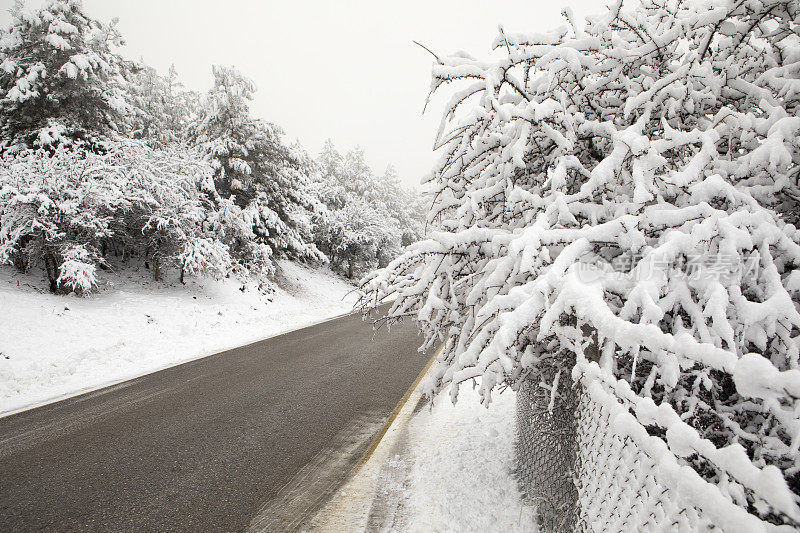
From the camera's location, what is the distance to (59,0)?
42.7 ft

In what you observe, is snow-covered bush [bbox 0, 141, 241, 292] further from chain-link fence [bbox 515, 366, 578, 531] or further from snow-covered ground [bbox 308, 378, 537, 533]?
chain-link fence [bbox 515, 366, 578, 531]

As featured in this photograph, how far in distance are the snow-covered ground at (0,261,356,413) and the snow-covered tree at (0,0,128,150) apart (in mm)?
5273

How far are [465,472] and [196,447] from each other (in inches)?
112

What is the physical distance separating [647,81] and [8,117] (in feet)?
61.9

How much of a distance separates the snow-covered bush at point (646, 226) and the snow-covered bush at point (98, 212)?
11151 millimetres

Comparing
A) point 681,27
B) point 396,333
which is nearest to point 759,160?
point 681,27

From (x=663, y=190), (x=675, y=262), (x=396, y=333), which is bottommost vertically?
(x=396, y=333)

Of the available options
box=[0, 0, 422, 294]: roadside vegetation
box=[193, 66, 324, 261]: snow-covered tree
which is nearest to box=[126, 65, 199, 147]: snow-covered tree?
box=[0, 0, 422, 294]: roadside vegetation

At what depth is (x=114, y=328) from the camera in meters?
9.66

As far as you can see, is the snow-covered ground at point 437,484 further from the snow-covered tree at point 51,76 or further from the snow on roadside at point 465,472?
the snow-covered tree at point 51,76

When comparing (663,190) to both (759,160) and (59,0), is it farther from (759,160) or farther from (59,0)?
(59,0)

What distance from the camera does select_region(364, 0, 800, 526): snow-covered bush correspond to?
1482 mm

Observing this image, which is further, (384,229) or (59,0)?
(384,229)

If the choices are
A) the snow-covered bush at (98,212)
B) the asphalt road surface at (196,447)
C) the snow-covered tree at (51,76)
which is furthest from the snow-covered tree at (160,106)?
the asphalt road surface at (196,447)
